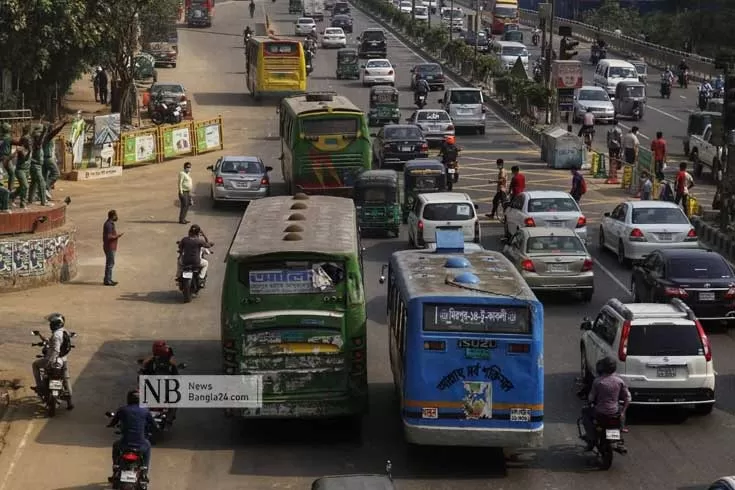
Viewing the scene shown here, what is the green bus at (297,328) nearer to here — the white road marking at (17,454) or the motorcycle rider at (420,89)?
the white road marking at (17,454)

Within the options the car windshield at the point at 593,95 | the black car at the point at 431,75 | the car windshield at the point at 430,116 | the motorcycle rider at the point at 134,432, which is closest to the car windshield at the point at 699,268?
the motorcycle rider at the point at 134,432

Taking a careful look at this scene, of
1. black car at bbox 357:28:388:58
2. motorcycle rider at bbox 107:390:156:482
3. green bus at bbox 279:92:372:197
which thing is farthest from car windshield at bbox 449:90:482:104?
motorcycle rider at bbox 107:390:156:482

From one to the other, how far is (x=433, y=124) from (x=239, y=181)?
13438 millimetres

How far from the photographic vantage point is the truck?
4609 inches

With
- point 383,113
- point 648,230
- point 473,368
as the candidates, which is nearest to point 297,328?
point 473,368

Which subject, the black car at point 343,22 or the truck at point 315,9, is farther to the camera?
the truck at point 315,9

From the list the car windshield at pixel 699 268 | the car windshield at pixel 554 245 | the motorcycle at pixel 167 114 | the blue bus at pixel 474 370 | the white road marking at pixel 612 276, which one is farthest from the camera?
the motorcycle at pixel 167 114

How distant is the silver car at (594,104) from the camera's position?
60.1 meters

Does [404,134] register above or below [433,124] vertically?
above

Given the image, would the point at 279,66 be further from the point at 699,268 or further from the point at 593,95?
the point at 699,268

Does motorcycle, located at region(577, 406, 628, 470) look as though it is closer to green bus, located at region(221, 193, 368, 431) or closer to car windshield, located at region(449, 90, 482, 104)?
green bus, located at region(221, 193, 368, 431)

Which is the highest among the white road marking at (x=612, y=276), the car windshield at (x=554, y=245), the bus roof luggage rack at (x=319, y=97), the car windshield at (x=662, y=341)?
the bus roof luggage rack at (x=319, y=97)

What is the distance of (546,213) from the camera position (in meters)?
Result: 34.6

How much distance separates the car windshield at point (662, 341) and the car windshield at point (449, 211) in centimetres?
1355
